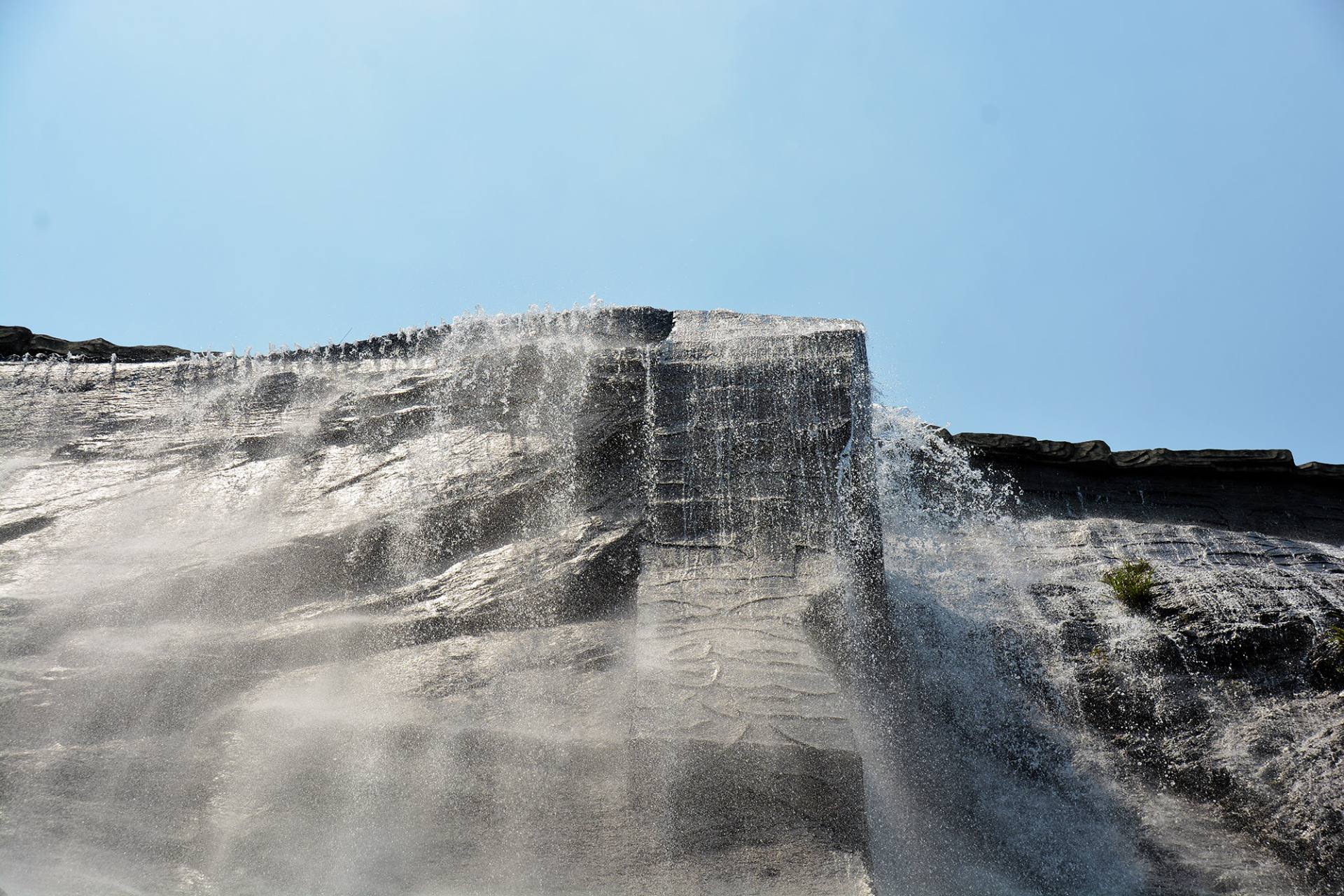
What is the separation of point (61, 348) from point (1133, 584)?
28.3 feet

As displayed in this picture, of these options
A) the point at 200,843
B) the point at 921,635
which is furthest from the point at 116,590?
the point at 921,635

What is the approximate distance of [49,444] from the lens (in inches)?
277

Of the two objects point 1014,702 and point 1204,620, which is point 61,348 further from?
point 1204,620

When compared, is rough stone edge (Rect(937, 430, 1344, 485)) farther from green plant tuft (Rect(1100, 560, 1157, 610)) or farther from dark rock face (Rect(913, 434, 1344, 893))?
green plant tuft (Rect(1100, 560, 1157, 610))

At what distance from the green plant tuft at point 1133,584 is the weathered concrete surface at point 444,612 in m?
2.10

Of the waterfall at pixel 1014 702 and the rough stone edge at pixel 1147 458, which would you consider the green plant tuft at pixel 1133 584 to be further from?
the rough stone edge at pixel 1147 458

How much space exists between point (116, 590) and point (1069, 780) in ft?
19.3

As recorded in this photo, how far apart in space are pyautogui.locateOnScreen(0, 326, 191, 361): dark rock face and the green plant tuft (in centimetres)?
770

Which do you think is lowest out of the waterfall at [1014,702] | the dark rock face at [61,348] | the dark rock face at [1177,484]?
the waterfall at [1014,702]

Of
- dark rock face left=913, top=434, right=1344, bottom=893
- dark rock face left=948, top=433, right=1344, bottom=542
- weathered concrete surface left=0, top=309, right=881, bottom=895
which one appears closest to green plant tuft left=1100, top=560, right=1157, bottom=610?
dark rock face left=913, top=434, right=1344, bottom=893

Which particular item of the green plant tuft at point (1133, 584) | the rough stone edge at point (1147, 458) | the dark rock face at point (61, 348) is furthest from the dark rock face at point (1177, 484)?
the dark rock face at point (61, 348)

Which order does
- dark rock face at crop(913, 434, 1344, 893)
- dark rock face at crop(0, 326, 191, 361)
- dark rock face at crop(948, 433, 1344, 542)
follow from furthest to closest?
A: dark rock face at crop(0, 326, 191, 361)
dark rock face at crop(948, 433, 1344, 542)
dark rock face at crop(913, 434, 1344, 893)

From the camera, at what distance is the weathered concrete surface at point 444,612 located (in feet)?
14.5

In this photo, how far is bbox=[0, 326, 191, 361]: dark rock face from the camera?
7.87m
